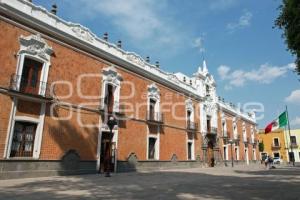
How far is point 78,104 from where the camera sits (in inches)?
573

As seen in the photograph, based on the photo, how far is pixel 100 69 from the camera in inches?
638

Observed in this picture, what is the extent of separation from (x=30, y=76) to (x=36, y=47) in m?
1.43

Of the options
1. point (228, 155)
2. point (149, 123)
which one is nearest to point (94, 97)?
point (149, 123)

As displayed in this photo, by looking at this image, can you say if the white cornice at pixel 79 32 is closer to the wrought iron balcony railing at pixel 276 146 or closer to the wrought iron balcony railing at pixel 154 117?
the wrought iron balcony railing at pixel 154 117

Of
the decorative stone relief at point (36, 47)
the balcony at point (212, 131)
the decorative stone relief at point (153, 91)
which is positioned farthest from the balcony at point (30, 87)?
the balcony at point (212, 131)

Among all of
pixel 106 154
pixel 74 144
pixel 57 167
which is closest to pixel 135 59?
pixel 106 154

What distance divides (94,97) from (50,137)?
3577mm

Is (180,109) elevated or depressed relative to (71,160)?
elevated

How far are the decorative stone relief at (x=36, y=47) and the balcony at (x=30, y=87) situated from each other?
1.26 metres

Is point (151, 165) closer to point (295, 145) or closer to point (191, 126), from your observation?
point (191, 126)

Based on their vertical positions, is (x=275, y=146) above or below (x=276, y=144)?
below

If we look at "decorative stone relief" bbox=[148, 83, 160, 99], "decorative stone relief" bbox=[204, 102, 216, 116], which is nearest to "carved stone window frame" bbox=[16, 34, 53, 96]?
"decorative stone relief" bbox=[148, 83, 160, 99]

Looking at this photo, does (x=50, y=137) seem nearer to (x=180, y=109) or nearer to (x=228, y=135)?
(x=180, y=109)

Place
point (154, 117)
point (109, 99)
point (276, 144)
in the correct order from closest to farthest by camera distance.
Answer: point (109, 99)
point (154, 117)
point (276, 144)
